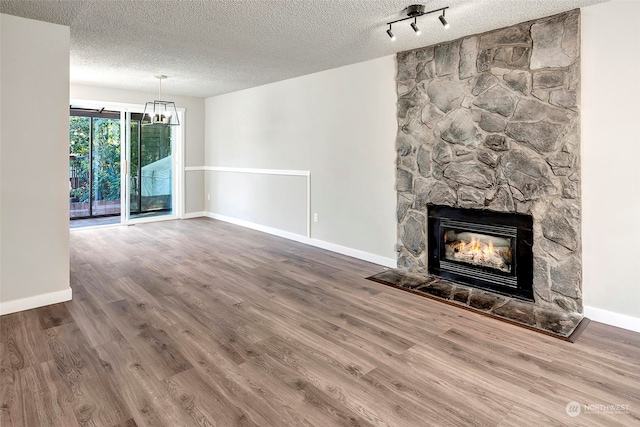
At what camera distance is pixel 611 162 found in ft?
9.20

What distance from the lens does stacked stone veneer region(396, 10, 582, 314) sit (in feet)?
9.80

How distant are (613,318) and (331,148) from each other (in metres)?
3.39

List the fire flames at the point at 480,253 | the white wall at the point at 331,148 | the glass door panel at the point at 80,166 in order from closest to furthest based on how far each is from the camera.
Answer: the fire flames at the point at 480,253, the white wall at the point at 331,148, the glass door panel at the point at 80,166

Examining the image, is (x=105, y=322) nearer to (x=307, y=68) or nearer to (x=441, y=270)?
(x=441, y=270)

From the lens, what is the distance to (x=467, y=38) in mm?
3533

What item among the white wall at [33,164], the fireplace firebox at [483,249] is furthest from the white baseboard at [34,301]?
the fireplace firebox at [483,249]

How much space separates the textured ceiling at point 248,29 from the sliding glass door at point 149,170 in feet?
7.00

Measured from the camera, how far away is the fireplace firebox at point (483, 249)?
3291 millimetres

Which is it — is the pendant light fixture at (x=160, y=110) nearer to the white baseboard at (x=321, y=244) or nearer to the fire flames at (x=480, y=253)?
the white baseboard at (x=321, y=244)

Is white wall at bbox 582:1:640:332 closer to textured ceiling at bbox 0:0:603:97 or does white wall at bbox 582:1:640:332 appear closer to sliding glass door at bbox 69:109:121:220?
textured ceiling at bbox 0:0:603:97

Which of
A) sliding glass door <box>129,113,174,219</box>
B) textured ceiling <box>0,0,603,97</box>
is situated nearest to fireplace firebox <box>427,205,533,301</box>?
textured ceiling <box>0,0,603,97</box>

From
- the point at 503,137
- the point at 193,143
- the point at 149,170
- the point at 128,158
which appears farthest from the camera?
the point at 193,143

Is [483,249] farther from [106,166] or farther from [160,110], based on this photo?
[106,166]

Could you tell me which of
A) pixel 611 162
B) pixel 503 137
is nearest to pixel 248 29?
pixel 503 137
